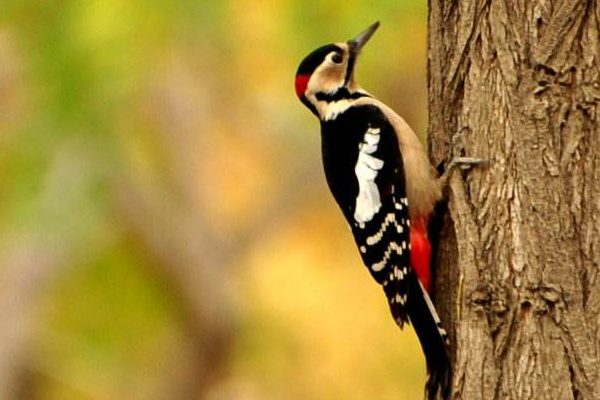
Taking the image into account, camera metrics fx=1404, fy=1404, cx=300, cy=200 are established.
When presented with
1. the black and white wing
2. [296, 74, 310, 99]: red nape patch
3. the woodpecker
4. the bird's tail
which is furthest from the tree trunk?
[296, 74, 310, 99]: red nape patch

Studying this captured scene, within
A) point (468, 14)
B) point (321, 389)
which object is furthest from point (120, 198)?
point (468, 14)

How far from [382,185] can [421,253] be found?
46cm

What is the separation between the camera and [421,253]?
4.95 meters

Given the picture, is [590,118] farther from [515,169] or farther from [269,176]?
[269,176]

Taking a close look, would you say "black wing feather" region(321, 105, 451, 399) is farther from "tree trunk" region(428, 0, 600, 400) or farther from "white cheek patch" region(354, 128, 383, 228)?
"tree trunk" region(428, 0, 600, 400)

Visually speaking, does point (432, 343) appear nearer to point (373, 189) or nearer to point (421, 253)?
point (421, 253)

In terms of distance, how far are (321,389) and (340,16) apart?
15.8ft

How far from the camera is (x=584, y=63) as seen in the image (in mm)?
4387

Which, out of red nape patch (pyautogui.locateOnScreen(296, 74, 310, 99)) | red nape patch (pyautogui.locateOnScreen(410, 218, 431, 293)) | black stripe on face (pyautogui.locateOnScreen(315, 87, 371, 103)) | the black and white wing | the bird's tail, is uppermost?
red nape patch (pyautogui.locateOnScreen(296, 74, 310, 99))

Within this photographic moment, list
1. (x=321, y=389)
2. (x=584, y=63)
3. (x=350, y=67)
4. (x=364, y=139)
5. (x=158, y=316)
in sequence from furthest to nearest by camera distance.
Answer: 1. (x=158, y=316)
2. (x=321, y=389)
3. (x=350, y=67)
4. (x=364, y=139)
5. (x=584, y=63)

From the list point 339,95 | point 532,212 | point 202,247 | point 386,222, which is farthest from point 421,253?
point 202,247

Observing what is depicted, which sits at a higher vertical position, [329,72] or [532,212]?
[329,72]

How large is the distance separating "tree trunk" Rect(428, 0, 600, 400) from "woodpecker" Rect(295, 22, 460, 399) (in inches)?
12.7

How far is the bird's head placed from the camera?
5.68 metres
